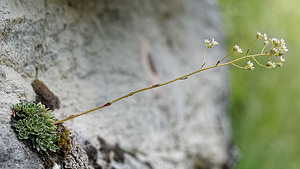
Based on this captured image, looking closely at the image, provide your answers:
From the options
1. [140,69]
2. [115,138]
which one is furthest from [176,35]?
[115,138]

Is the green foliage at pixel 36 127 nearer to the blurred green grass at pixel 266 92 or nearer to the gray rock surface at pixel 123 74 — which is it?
the gray rock surface at pixel 123 74

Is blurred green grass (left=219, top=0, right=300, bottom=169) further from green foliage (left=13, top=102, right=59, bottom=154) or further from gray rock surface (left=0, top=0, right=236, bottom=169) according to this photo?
green foliage (left=13, top=102, right=59, bottom=154)

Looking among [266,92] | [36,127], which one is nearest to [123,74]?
[36,127]

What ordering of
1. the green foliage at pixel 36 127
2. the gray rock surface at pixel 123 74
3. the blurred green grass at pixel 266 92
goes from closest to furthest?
the green foliage at pixel 36 127 < the gray rock surface at pixel 123 74 < the blurred green grass at pixel 266 92

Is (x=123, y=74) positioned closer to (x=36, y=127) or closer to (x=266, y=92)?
(x=36, y=127)

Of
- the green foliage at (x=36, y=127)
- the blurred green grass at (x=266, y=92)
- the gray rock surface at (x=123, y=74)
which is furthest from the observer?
the blurred green grass at (x=266, y=92)

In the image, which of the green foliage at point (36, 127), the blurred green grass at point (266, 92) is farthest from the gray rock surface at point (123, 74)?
the blurred green grass at point (266, 92)

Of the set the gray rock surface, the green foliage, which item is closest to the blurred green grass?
the gray rock surface
